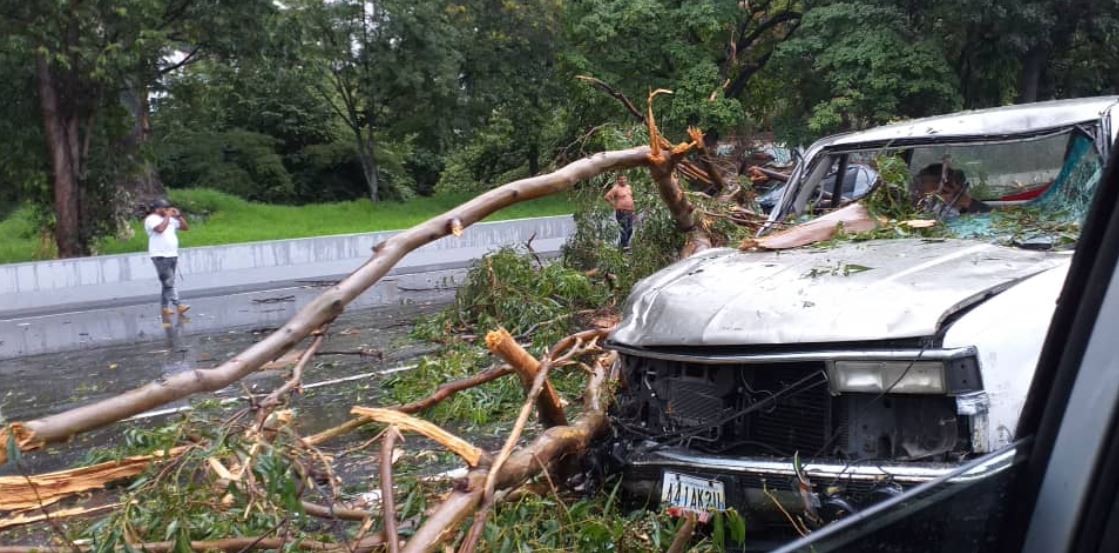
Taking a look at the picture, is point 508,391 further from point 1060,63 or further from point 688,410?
point 1060,63

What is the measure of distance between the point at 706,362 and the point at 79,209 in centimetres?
1741

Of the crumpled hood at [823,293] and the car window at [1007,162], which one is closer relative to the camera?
A: the crumpled hood at [823,293]

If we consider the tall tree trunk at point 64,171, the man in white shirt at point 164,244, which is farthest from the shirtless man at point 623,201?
the tall tree trunk at point 64,171

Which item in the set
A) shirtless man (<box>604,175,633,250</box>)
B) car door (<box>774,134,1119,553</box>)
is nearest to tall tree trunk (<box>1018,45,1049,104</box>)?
shirtless man (<box>604,175,633,250</box>)

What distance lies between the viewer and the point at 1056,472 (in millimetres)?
1563

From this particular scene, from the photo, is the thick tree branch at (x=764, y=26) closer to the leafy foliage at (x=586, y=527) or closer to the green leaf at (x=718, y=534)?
the leafy foliage at (x=586, y=527)

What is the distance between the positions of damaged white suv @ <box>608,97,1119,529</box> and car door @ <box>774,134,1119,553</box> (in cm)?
122

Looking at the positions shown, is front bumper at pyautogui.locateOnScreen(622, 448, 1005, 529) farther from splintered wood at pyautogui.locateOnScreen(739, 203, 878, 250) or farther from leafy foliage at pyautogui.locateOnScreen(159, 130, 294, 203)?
leafy foliage at pyautogui.locateOnScreen(159, 130, 294, 203)

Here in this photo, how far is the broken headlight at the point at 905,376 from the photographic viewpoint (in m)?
3.28

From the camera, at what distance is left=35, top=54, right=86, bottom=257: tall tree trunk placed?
58.5ft

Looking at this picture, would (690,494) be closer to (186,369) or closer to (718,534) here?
(718,534)

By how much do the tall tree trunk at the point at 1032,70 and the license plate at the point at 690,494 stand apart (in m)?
18.8

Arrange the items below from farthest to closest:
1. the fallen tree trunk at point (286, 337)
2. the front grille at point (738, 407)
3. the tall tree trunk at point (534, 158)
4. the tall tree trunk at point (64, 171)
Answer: the tall tree trunk at point (534, 158) → the tall tree trunk at point (64, 171) → the front grille at point (738, 407) → the fallen tree trunk at point (286, 337)

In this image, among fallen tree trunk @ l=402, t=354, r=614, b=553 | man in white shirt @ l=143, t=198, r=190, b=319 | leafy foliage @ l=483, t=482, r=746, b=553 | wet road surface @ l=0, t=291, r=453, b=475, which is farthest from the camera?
man in white shirt @ l=143, t=198, r=190, b=319
